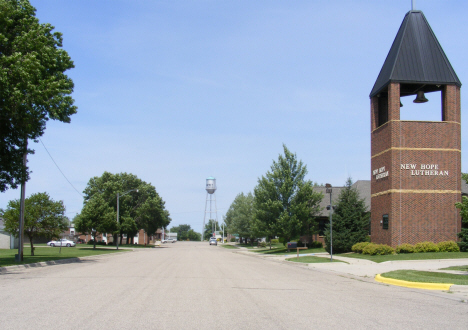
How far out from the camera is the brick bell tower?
1177 inches

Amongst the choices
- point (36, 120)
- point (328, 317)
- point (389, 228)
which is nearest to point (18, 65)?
point (36, 120)

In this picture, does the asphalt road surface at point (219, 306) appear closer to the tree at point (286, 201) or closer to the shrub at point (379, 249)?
the shrub at point (379, 249)

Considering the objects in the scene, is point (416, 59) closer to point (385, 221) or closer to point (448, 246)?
point (385, 221)

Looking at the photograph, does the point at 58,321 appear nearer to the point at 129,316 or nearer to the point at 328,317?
the point at 129,316

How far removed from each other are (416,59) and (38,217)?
28.7 meters

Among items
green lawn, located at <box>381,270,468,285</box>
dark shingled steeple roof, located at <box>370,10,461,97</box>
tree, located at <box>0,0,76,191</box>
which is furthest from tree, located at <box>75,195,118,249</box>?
green lawn, located at <box>381,270,468,285</box>

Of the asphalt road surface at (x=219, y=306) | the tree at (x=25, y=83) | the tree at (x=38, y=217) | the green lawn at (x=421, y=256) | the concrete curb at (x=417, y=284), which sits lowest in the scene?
the green lawn at (x=421, y=256)

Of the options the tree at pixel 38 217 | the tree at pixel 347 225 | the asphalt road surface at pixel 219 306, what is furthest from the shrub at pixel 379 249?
the tree at pixel 38 217

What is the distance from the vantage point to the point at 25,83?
22875mm

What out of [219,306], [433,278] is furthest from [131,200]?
[219,306]

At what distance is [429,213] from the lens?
98.4ft

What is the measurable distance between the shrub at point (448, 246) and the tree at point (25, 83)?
79.3ft

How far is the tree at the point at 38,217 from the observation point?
32031mm

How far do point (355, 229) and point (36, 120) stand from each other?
2322 cm
